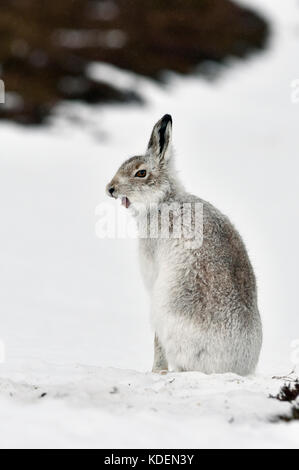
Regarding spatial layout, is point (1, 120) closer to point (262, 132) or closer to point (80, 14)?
point (262, 132)

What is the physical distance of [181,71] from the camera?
127 ft

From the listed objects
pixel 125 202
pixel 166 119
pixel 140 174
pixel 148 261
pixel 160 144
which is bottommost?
pixel 148 261

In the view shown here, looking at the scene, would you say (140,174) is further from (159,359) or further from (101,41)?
(101,41)

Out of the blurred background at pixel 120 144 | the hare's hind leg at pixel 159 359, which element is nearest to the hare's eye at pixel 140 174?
the blurred background at pixel 120 144

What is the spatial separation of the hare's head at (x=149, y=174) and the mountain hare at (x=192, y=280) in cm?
1

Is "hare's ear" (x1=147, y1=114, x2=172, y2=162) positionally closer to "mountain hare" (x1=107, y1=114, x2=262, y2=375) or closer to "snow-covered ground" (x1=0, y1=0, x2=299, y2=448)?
"mountain hare" (x1=107, y1=114, x2=262, y2=375)

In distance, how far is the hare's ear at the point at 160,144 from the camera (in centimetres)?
857

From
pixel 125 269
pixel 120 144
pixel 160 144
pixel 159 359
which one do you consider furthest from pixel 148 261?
pixel 120 144

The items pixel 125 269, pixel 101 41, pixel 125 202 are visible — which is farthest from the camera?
pixel 101 41

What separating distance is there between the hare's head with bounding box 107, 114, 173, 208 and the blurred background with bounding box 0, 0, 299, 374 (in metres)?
0.40

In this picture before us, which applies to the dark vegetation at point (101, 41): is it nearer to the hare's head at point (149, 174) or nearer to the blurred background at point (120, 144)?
the blurred background at point (120, 144)

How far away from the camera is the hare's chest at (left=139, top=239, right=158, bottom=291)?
27.5ft

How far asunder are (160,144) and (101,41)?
34.1m

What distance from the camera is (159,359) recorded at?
849 centimetres
